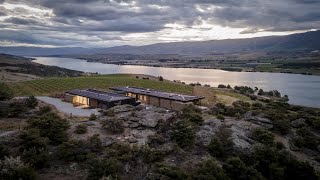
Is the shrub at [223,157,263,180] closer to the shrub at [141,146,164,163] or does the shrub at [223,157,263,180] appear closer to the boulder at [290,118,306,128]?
the shrub at [141,146,164,163]

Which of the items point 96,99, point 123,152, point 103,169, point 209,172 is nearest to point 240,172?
point 209,172

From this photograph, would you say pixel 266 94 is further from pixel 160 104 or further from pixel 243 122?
pixel 243 122

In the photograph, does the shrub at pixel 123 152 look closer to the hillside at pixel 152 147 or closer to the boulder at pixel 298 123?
the hillside at pixel 152 147

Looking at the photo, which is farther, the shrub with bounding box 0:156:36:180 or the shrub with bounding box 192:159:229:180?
the shrub with bounding box 192:159:229:180

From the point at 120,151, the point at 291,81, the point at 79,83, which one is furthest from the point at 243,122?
the point at 291,81

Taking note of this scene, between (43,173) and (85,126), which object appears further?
(85,126)

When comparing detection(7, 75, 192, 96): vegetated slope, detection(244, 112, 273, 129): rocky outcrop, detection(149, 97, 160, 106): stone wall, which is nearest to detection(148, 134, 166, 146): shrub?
detection(244, 112, 273, 129): rocky outcrop
